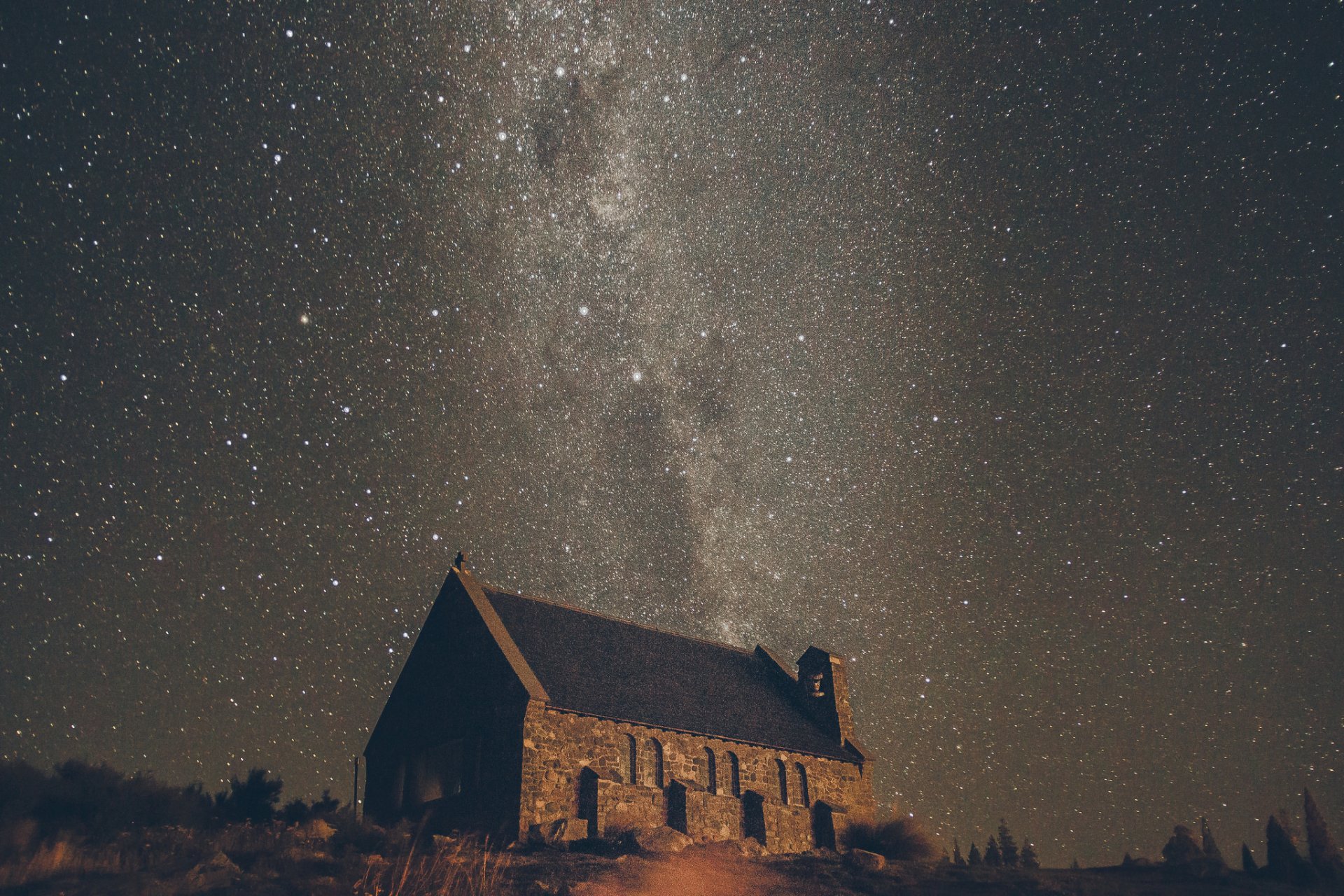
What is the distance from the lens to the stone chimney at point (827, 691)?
3650 centimetres

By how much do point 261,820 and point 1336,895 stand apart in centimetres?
A: 2914

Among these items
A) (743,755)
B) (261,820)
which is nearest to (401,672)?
(261,820)

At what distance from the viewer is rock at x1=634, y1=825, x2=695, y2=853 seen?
23719 mm

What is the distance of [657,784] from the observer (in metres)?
27.8

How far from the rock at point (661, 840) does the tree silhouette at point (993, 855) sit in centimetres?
1718

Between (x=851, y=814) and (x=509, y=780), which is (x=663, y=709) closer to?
(x=509, y=780)

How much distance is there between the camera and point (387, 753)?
99.3 feet

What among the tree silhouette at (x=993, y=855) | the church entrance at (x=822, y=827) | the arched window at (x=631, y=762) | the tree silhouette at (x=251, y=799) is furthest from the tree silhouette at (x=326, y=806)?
the tree silhouette at (x=993, y=855)

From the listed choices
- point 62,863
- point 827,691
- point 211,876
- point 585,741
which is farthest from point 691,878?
point 827,691

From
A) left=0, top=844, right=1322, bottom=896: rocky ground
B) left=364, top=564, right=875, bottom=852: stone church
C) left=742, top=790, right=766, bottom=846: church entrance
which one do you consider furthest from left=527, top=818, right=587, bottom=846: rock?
left=742, top=790, right=766, bottom=846: church entrance

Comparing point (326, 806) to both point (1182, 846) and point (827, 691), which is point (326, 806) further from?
point (1182, 846)

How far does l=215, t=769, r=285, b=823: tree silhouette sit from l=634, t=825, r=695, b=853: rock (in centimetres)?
996

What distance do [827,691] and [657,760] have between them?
1191cm

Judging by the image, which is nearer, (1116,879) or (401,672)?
(1116,879)
